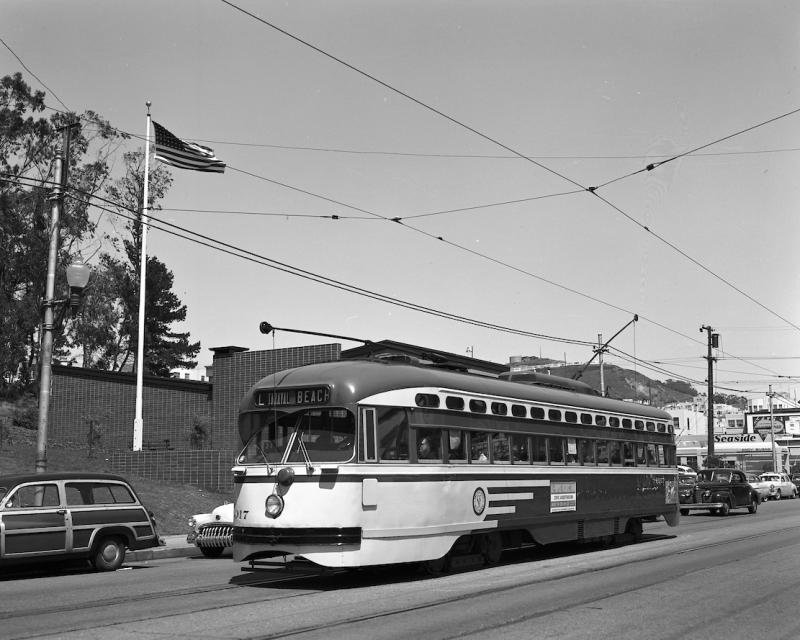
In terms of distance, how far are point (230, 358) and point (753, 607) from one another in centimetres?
2571

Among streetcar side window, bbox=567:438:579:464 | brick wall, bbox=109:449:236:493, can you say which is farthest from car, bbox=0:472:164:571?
brick wall, bbox=109:449:236:493

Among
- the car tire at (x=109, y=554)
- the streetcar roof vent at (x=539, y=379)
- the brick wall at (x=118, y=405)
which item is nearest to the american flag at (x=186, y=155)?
the brick wall at (x=118, y=405)

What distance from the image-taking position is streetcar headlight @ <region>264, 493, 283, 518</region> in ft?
38.0

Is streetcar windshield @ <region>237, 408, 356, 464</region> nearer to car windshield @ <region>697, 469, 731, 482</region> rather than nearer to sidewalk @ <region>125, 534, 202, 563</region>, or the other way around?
sidewalk @ <region>125, 534, 202, 563</region>

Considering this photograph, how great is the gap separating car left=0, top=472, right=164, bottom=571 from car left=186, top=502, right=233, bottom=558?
3.74 ft

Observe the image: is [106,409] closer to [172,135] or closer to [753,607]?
[172,135]

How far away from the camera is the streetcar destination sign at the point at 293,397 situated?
39.3ft

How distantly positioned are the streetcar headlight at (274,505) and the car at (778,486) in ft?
136

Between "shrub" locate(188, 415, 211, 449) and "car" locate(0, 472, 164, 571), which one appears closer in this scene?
"car" locate(0, 472, 164, 571)

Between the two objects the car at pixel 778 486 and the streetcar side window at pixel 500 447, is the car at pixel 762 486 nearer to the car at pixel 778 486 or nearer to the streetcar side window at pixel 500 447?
the car at pixel 778 486

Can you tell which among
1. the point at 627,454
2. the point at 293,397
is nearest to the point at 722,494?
the point at 627,454

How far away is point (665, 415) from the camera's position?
68.3ft

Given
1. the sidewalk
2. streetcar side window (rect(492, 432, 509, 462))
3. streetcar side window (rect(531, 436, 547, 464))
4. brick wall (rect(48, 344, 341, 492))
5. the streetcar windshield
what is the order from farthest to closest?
brick wall (rect(48, 344, 341, 492)) → the sidewalk → streetcar side window (rect(531, 436, 547, 464)) → streetcar side window (rect(492, 432, 509, 462)) → the streetcar windshield

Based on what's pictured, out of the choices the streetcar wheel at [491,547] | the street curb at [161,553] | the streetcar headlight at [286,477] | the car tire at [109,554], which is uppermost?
the streetcar headlight at [286,477]
